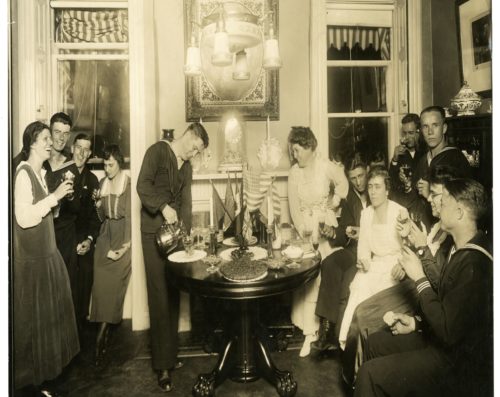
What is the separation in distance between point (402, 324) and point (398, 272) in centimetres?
32

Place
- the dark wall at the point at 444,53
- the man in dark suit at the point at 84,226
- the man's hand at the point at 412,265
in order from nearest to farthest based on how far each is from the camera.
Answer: the man's hand at the point at 412,265 → the dark wall at the point at 444,53 → the man in dark suit at the point at 84,226

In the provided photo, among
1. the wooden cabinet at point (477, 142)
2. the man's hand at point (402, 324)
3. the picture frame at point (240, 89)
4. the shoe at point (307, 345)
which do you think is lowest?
the shoe at point (307, 345)

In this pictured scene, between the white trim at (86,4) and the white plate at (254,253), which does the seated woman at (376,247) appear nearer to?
the white plate at (254,253)

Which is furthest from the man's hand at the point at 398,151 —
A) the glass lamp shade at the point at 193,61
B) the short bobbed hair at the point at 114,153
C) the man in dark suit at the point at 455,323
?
the short bobbed hair at the point at 114,153

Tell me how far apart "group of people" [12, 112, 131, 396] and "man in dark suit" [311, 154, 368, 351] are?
4.14 ft

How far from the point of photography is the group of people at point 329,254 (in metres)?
1.60

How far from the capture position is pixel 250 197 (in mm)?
2457

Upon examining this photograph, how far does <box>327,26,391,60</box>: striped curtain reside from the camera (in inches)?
96.7

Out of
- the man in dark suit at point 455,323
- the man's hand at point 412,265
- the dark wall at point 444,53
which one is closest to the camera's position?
the man in dark suit at point 455,323

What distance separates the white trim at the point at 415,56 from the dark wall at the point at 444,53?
94mm

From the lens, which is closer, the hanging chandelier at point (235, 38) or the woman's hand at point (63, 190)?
the woman's hand at point (63, 190)

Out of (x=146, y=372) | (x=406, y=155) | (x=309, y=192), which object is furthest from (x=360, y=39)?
(x=146, y=372)

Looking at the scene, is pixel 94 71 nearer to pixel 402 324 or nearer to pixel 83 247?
pixel 83 247
